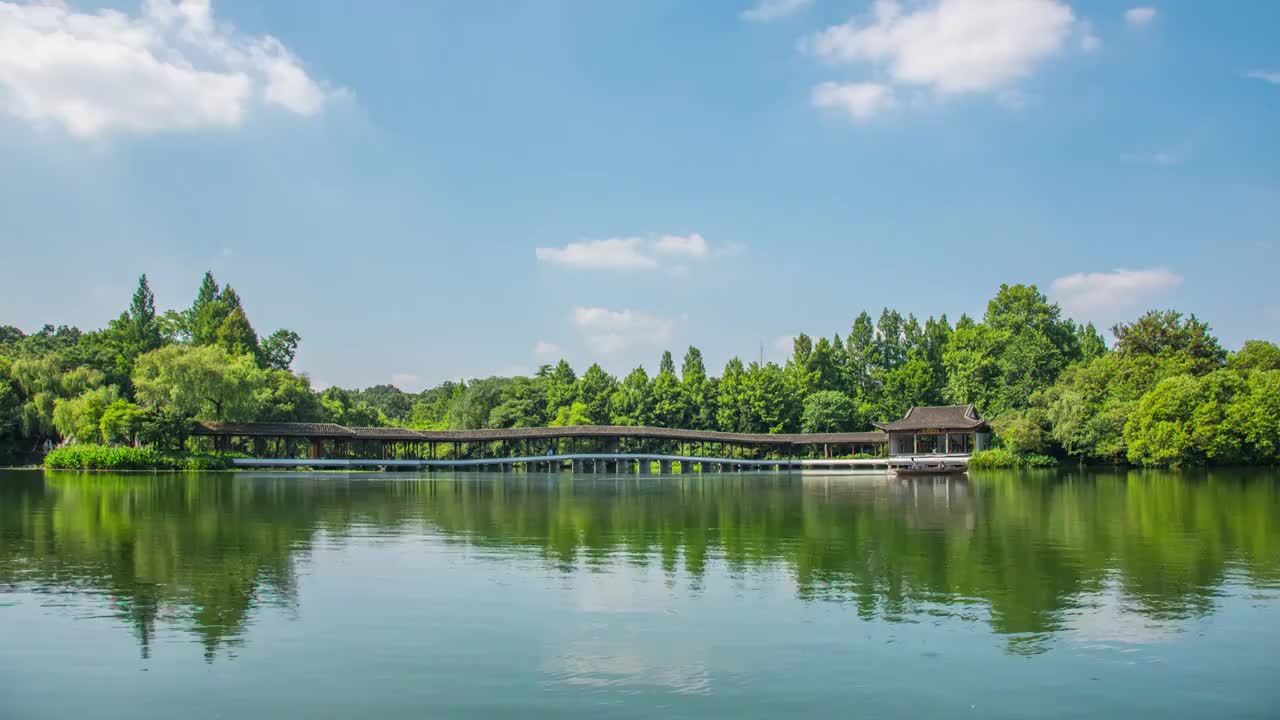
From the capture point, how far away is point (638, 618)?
9383mm

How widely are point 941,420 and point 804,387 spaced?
11832mm

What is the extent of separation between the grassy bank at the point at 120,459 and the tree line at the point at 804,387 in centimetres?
147

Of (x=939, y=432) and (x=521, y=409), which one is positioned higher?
(x=521, y=409)

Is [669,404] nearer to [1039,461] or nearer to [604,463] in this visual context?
[604,463]

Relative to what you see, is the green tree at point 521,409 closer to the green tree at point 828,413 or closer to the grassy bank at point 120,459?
the green tree at point 828,413

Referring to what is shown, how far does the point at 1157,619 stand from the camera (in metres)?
9.30

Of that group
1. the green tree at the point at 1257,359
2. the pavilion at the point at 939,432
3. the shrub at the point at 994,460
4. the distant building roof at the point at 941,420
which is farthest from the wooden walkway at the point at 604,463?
the green tree at the point at 1257,359

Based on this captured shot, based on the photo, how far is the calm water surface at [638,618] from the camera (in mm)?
6844

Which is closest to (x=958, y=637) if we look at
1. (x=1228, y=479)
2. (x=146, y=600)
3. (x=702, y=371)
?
(x=146, y=600)

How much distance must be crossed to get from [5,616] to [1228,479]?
36689mm

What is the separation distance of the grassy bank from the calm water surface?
1038 inches

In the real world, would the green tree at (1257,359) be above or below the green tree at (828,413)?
above

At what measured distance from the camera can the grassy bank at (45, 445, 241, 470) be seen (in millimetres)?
42094

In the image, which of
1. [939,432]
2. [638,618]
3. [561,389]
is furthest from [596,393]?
[638,618]
